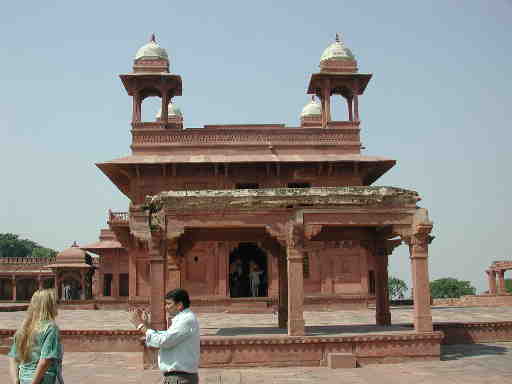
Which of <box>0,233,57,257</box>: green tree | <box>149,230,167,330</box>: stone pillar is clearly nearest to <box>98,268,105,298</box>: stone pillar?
<box>149,230,167,330</box>: stone pillar

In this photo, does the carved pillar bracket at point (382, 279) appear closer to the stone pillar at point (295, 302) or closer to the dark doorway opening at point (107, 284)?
the stone pillar at point (295, 302)

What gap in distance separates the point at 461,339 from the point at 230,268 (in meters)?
15.6

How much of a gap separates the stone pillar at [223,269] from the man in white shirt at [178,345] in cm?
2010

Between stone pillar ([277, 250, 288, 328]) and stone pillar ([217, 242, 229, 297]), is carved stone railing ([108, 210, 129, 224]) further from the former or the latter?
stone pillar ([277, 250, 288, 328])

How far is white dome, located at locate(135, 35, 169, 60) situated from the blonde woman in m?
23.6

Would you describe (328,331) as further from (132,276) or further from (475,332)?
(132,276)

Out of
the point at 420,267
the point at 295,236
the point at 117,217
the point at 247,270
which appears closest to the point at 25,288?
the point at 117,217

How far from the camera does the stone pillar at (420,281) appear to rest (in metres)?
9.81

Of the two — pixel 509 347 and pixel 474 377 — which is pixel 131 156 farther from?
pixel 474 377

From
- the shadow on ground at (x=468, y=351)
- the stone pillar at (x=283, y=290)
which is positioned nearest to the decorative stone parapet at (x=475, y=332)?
the shadow on ground at (x=468, y=351)

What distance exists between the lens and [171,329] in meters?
4.41

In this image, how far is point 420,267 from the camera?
9.98 m

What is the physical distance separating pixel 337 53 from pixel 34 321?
24662 mm

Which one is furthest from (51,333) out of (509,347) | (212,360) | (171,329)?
(509,347)
